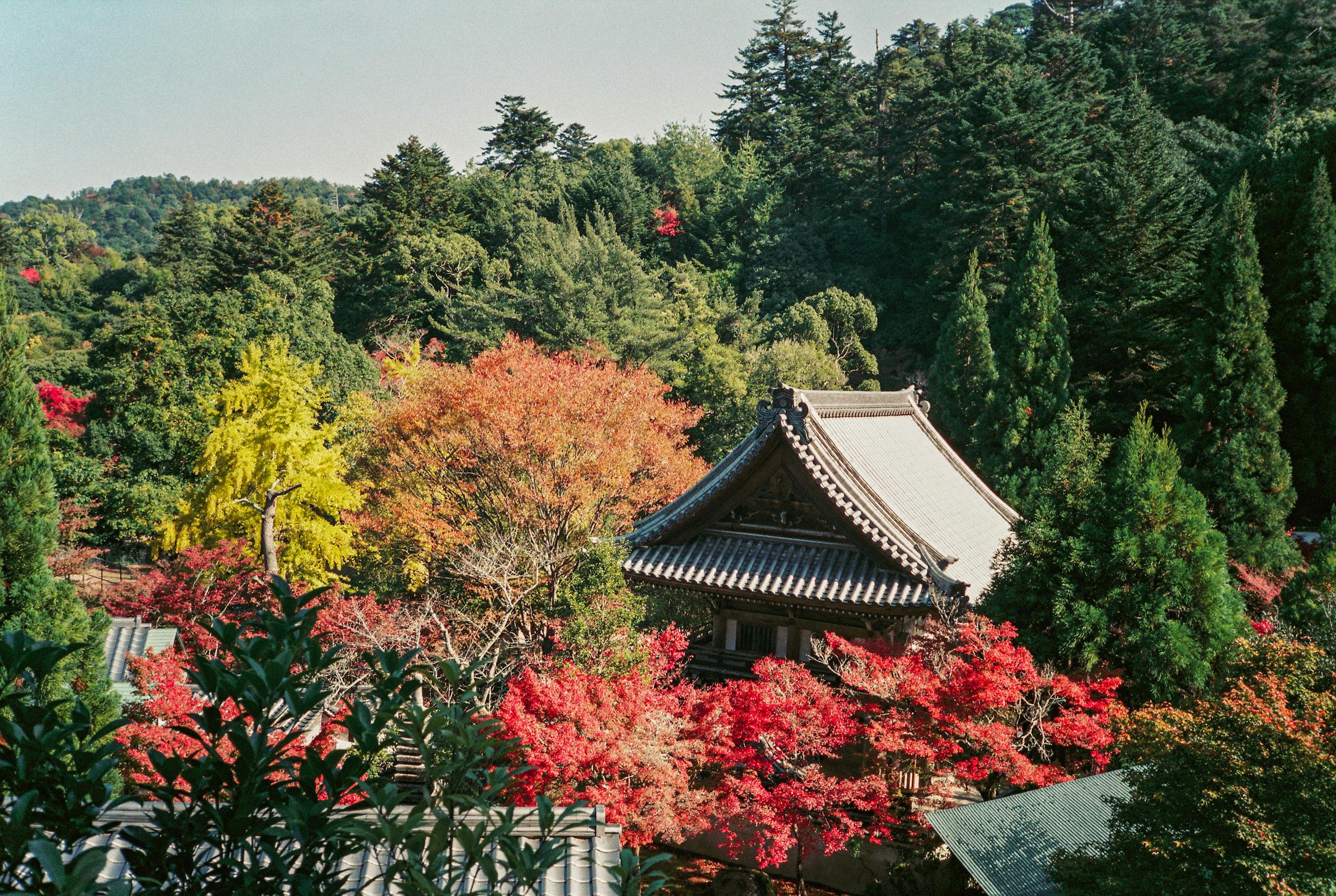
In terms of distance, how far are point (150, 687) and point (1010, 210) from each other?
33.2m

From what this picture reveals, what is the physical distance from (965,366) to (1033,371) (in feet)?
13.5

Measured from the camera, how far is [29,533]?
37.2 ft

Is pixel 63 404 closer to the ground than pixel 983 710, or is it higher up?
higher up

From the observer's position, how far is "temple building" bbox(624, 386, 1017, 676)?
12430 mm

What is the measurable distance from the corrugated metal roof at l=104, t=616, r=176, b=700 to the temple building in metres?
9.04

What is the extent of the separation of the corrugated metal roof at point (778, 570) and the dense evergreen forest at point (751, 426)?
661 millimetres

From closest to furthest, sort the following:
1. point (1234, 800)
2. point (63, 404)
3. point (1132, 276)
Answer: point (1234, 800) < point (1132, 276) < point (63, 404)

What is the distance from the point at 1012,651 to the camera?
10.9 metres

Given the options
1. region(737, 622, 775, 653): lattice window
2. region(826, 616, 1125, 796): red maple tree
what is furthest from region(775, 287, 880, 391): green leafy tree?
region(826, 616, 1125, 796): red maple tree

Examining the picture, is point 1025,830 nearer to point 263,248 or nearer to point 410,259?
point 410,259

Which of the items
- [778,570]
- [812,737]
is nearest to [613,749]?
[812,737]

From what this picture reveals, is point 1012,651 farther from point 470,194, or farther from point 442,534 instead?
point 470,194

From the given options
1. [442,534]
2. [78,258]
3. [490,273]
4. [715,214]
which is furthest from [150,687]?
[78,258]

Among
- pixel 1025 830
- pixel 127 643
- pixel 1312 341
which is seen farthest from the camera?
pixel 1312 341
